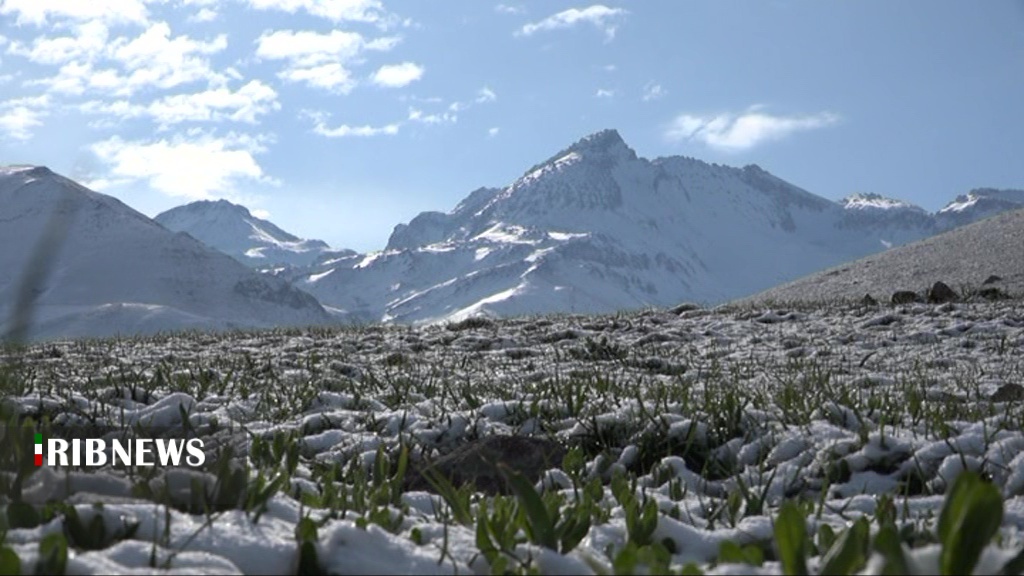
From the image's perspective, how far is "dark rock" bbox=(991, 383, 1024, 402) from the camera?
21.1ft

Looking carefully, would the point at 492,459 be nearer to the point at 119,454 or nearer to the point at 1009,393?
the point at 119,454

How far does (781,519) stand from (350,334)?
45.5 ft

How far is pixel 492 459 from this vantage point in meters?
4.22

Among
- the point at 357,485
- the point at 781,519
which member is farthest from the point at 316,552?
the point at 357,485

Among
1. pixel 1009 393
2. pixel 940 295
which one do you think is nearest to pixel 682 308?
pixel 940 295

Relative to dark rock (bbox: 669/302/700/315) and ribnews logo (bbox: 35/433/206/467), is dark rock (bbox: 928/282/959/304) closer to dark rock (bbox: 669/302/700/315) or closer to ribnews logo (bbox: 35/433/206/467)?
dark rock (bbox: 669/302/700/315)

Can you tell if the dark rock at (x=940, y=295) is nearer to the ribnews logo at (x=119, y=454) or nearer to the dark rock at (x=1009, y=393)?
the dark rock at (x=1009, y=393)

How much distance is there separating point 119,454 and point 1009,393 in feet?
19.9

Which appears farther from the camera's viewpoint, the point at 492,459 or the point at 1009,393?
the point at 1009,393

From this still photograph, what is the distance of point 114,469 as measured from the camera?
123 inches

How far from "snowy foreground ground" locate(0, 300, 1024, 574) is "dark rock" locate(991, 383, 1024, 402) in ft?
0.45

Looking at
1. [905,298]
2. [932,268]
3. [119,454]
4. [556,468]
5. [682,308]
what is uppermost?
[932,268]

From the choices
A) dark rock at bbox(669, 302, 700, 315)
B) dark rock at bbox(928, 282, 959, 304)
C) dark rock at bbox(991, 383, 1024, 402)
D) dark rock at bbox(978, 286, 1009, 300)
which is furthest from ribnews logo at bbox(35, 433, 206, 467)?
dark rock at bbox(978, 286, 1009, 300)

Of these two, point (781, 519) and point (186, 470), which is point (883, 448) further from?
point (186, 470)
